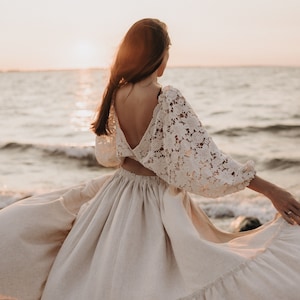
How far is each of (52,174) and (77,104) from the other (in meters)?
16.8

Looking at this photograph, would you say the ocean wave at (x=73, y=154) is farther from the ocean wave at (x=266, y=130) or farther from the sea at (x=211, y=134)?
the ocean wave at (x=266, y=130)

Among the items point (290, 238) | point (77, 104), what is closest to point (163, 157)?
point (290, 238)

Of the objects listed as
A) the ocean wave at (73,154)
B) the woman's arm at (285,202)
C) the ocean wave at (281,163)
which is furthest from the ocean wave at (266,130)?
the woman's arm at (285,202)

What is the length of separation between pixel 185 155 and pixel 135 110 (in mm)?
337

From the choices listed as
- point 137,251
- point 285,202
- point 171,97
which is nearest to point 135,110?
point 171,97

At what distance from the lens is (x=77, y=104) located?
27469 mm

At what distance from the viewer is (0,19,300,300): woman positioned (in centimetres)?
235

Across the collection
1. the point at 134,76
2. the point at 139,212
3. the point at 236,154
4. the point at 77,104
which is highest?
the point at 134,76

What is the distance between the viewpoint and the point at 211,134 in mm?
16391

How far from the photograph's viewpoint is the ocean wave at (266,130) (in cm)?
1625

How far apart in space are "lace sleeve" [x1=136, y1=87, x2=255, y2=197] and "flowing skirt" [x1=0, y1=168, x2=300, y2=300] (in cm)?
13

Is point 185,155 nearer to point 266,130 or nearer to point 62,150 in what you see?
point 62,150

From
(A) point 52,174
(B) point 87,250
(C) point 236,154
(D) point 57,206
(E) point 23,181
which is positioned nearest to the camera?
(B) point 87,250

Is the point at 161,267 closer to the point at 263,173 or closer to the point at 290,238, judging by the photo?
the point at 290,238
